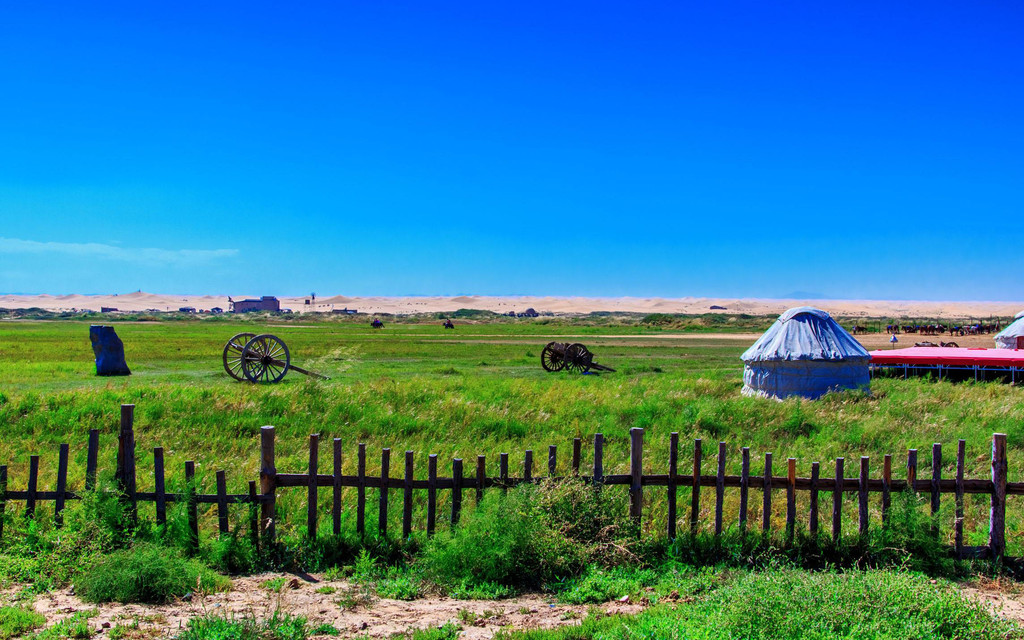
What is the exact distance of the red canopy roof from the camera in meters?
22.2

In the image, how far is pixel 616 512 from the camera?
648cm

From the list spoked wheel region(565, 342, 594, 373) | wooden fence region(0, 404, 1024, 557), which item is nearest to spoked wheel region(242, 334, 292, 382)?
spoked wheel region(565, 342, 594, 373)

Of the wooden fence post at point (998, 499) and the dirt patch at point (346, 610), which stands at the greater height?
the wooden fence post at point (998, 499)

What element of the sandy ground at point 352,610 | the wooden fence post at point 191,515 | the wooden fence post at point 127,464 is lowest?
the sandy ground at point 352,610

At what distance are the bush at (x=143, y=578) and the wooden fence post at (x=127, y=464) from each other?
78 cm

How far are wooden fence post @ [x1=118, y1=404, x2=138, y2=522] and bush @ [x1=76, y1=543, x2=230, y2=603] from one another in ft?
2.55

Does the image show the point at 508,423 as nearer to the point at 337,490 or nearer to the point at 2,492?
the point at 337,490

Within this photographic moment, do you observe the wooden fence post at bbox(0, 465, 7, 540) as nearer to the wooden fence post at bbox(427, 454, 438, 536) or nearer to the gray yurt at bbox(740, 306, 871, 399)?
the wooden fence post at bbox(427, 454, 438, 536)

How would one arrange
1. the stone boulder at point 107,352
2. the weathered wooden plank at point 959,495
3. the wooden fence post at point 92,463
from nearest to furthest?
the weathered wooden plank at point 959,495 → the wooden fence post at point 92,463 → the stone boulder at point 107,352

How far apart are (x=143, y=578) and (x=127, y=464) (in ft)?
4.82

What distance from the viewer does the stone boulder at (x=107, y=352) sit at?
2297 cm

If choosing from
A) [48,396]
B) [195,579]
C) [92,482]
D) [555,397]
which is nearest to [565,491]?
[195,579]

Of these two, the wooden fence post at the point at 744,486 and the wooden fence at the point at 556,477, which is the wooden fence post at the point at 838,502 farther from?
the wooden fence post at the point at 744,486

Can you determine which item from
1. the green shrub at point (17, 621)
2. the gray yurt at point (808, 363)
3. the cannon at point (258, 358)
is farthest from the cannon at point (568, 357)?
the green shrub at point (17, 621)
